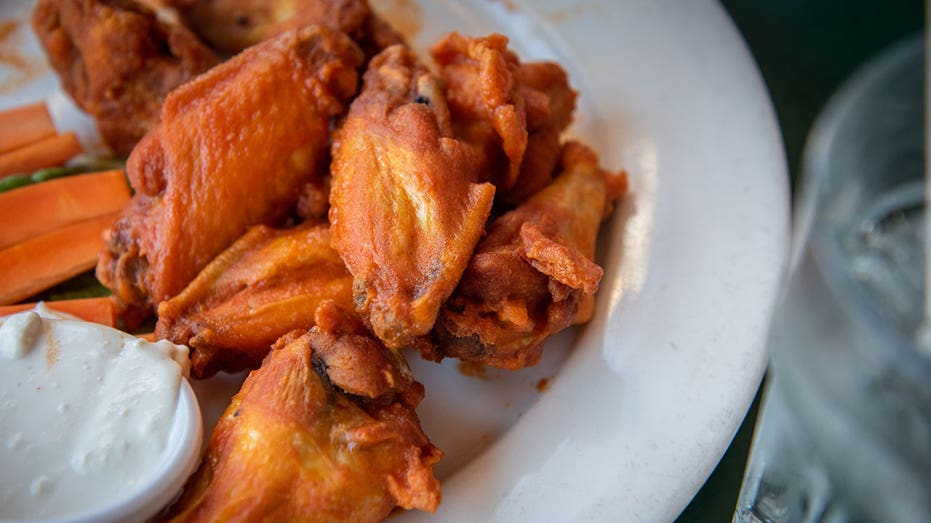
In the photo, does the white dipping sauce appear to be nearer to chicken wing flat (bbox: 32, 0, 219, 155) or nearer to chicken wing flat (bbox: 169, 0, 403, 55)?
chicken wing flat (bbox: 32, 0, 219, 155)

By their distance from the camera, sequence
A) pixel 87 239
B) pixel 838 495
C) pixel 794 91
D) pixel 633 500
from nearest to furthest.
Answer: pixel 838 495 < pixel 633 500 < pixel 87 239 < pixel 794 91

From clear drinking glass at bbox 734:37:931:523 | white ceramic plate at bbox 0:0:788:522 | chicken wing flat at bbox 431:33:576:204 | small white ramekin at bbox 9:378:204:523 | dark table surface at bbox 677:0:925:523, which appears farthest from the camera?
dark table surface at bbox 677:0:925:523

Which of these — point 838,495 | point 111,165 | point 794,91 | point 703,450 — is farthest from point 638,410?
point 111,165

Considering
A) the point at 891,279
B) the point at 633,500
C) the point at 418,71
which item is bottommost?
the point at 633,500

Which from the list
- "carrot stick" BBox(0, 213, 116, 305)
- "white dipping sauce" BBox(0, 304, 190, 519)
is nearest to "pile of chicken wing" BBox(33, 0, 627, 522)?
"white dipping sauce" BBox(0, 304, 190, 519)

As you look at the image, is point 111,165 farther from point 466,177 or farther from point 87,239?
point 466,177

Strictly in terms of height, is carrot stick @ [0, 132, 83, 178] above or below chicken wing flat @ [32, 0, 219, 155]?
below
